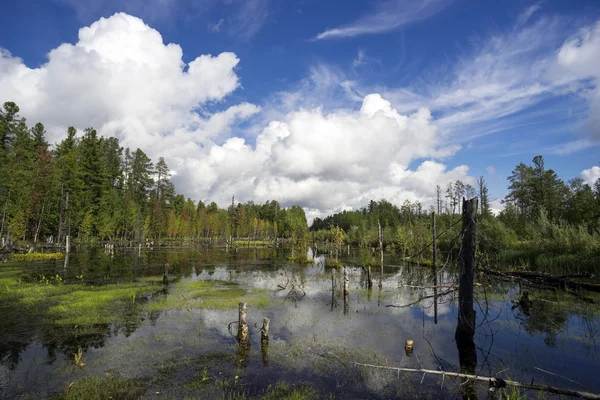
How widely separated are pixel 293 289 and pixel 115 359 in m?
14.4

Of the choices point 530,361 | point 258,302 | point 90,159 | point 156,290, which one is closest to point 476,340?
point 530,361

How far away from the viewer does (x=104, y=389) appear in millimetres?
8734

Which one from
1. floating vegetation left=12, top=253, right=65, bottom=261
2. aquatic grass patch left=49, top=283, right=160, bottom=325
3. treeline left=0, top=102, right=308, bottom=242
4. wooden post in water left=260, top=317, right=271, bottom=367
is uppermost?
treeline left=0, top=102, right=308, bottom=242

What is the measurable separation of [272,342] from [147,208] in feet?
243

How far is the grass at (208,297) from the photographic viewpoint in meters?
18.2

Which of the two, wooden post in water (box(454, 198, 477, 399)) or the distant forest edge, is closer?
wooden post in water (box(454, 198, 477, 399))

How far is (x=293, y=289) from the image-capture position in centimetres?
2395

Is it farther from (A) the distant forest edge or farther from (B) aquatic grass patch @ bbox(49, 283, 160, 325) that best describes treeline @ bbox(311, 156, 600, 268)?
(B) aquatic grass patch @ bbox(49, 283, 160, 325)

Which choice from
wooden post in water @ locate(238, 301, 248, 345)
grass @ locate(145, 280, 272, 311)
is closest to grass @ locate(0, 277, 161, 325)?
grass @ locate(145, 280, 272, 311)

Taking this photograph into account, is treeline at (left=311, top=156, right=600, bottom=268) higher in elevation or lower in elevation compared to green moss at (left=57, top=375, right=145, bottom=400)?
higher

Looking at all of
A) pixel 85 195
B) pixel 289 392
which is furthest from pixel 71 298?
pixel 85 195

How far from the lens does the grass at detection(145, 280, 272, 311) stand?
18.2 m

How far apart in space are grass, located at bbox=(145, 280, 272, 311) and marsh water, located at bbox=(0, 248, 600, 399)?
11 cm

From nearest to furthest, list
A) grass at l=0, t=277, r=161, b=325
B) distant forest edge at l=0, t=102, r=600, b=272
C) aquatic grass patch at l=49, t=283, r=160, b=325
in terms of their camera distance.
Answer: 1. aquatic grass patch at l=49, t=283, r=160, b=325
2. grass at l=0, t=277, r=161, b=325
3. distant forest edge at l=0, t=102, r=600, b=272
